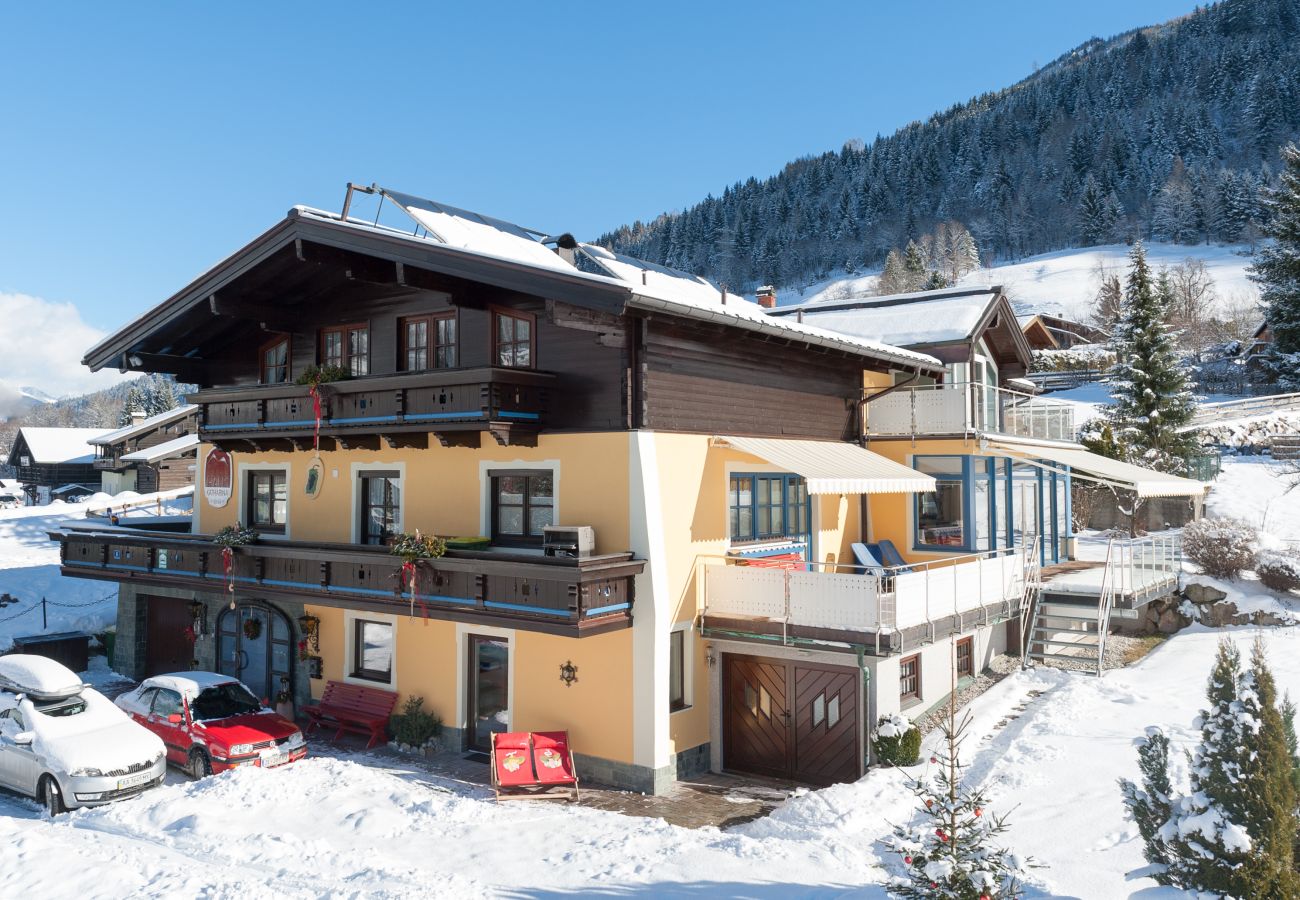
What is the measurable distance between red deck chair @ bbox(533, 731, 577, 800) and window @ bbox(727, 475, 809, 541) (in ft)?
16.2

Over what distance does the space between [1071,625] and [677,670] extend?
34.6 feet

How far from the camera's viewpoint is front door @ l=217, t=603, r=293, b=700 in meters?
18.8

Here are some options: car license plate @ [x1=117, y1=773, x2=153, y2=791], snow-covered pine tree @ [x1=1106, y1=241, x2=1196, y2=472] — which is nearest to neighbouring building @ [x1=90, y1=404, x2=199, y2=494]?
car license plate @ [x1=117, y1=773, x2=153, y2=791]

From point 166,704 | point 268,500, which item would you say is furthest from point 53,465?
point 166,704

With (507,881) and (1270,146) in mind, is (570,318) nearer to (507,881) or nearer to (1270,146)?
(507,881)

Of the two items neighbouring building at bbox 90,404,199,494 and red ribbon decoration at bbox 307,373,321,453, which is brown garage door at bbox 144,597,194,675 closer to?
red ribbon decoration at bbox 307,373,321,453

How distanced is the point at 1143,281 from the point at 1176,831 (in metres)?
34.0

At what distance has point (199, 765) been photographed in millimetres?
14578

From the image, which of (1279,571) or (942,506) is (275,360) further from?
(1279,571)

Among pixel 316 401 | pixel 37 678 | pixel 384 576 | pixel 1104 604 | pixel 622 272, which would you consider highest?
pixel 622 272

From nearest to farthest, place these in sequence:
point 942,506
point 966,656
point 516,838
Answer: point 516,838
point 966,656
point 942,506

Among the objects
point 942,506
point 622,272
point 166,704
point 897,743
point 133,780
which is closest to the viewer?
point 133,780

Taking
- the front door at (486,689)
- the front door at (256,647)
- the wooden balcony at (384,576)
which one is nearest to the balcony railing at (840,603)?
the wooden balcony at (384,576)

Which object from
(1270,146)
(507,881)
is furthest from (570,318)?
(1270,146)
